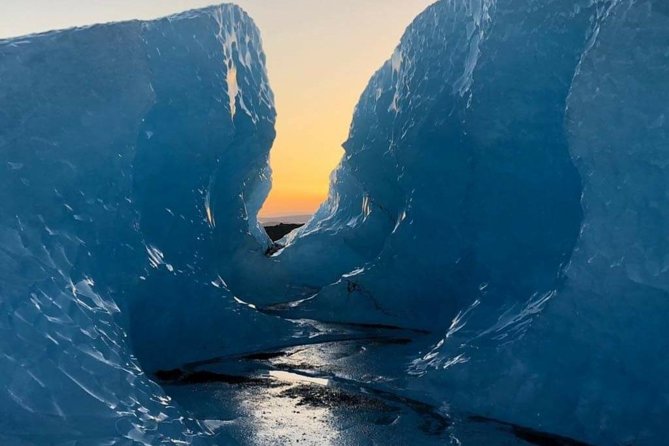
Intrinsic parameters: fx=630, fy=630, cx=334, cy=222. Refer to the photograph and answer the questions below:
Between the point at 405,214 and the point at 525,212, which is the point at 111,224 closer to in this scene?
the point at 525,212

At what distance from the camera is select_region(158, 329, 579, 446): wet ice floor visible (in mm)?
4684

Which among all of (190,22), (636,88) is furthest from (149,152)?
(636,88)

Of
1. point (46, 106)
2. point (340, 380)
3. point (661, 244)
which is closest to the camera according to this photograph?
point (661, 244)

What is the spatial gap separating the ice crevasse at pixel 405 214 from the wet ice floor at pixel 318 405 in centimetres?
30

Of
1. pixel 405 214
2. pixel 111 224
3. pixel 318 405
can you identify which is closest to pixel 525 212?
pixel 405 214

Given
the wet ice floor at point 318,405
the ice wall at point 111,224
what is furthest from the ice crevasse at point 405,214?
the wet ice floor at point 318,405

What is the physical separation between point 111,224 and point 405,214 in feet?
17.6

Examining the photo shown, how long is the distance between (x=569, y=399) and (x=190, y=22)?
715 centimetres

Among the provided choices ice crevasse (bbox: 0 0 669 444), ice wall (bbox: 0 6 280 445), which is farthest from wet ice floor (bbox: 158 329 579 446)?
ice wall (bbox: 0 6 280 445)

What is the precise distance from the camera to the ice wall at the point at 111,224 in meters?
4.32

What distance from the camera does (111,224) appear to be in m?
6.10

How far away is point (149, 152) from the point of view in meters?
8.37

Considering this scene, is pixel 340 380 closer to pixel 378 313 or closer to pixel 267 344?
pixel 267 344

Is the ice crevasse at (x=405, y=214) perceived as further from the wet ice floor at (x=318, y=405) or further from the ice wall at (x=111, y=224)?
the wet ice floor at (x=318, y=405)
